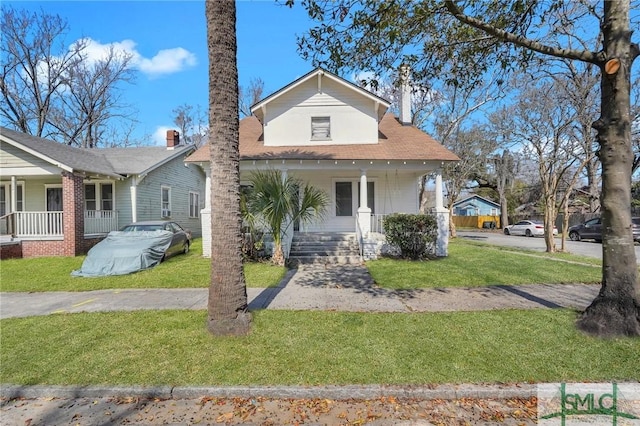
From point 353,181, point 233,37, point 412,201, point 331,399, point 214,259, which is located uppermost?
point 233,37

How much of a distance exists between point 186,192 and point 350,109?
1247 centimetres

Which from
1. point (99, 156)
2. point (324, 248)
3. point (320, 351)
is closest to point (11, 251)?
point (99, 156)

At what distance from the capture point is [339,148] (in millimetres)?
12766

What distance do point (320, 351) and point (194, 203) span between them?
1946 cm

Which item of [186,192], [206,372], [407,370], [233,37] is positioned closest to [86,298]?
[206,372]

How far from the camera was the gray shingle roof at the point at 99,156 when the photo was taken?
12957 mm

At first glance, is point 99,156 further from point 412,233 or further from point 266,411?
point 266,411

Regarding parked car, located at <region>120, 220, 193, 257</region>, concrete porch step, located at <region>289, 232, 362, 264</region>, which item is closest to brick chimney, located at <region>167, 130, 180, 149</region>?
parked car, located at <region>120, 220, 193, 257</region>

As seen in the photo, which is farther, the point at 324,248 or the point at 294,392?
the point at 324,248

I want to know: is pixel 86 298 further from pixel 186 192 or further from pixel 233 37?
pixel 186 192

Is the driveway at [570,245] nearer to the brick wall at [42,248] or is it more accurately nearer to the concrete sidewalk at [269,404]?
the concrete sidewalk at [269,404]

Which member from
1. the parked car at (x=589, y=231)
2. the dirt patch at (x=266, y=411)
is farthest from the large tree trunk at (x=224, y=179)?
the parked car at (x=589, y=231)

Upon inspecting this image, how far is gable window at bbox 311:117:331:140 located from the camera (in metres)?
13.5

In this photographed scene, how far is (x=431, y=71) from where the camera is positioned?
6414 millimetres
